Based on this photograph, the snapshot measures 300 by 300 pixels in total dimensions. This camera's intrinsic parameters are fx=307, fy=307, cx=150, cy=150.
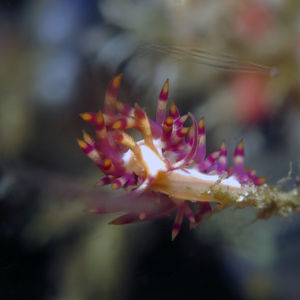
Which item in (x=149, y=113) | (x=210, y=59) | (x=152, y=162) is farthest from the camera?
(x=210, y=59)

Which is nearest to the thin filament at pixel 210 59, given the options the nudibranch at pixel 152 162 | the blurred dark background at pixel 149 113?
the blurred dark background at pixel 149 113

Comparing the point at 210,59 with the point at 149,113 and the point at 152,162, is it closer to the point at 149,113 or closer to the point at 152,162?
the point at 149,113

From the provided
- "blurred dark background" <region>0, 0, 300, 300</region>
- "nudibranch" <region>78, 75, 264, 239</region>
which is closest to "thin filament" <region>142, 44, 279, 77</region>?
"blurred dark background" <region>0, 0, 300, 300</region>

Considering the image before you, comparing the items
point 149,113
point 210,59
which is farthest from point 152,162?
point 210,59

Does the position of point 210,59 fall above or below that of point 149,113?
above

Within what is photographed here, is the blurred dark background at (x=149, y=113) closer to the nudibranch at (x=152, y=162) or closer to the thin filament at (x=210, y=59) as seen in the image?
the thin filament at (x=210, y=59)

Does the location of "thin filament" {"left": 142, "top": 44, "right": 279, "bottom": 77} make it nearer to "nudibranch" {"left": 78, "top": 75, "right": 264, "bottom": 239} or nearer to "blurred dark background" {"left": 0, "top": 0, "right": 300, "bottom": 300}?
"blurred dark background" {"left": 0, "top": 0, "right": 300, "bottom": 300}

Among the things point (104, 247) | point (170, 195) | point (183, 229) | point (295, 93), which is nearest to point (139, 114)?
point (170, 195)
